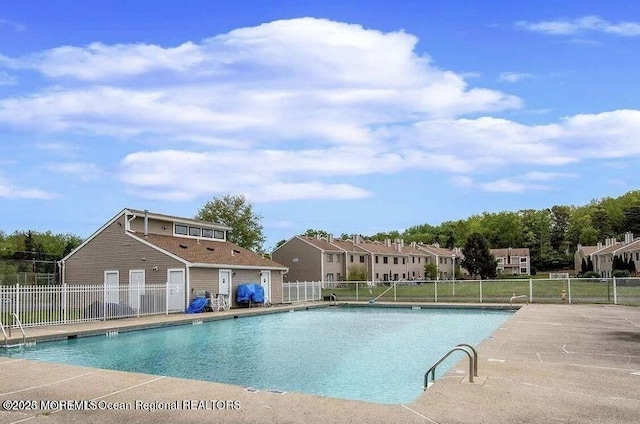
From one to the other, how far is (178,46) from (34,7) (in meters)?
4.90

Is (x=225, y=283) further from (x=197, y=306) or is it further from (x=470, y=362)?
(x=470, y=362)

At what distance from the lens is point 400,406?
6828 mm

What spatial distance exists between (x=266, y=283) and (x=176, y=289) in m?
7.77

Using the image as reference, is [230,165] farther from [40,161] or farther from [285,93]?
[285,93]

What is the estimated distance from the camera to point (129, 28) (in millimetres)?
19047

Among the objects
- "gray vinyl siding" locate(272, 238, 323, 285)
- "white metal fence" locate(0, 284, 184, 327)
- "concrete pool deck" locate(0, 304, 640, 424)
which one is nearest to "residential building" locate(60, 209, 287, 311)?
"white metal fence" locate(0, 284, 184, 327)

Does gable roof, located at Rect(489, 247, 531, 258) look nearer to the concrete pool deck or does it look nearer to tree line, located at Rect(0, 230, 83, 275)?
tree line, located at Rect(0, 230, 83, 275)

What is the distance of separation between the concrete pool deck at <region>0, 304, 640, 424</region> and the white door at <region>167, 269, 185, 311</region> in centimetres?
1407

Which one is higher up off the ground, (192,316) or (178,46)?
(178,46)

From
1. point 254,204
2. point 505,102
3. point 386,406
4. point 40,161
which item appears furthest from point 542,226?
point 386,406

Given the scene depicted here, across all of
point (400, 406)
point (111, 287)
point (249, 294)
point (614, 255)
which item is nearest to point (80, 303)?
point (111, 287)

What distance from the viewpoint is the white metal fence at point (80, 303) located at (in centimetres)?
1772

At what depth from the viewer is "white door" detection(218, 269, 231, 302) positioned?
2720cm

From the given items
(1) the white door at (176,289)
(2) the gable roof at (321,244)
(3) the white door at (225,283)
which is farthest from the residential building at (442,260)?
(1) the white door at (176,289)
